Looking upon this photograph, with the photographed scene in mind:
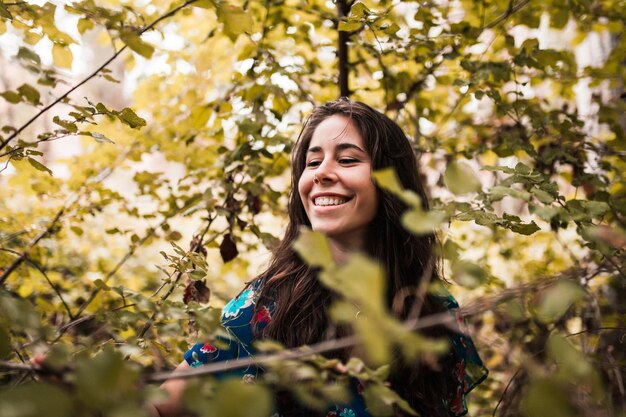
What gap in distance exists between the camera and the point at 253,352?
65.5 inches

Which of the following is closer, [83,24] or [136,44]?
[136,44]

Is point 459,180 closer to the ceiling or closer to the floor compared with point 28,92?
closer to the floor

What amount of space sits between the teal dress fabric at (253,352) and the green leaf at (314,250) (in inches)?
39.9

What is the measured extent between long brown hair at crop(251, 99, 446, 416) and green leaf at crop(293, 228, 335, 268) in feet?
3.37

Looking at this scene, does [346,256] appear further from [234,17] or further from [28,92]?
[28,92]

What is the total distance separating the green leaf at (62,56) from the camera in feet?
4.12

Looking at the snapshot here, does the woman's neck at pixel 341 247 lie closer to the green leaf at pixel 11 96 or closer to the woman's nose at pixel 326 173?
the woman's nose at pixel 326 173

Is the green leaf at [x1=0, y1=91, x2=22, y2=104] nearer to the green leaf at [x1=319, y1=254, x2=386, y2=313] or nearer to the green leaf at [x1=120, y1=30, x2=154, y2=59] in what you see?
the green leaf at [x1=120, y1=30, x2=154, y2=59]

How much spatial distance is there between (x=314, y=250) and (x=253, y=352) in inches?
46.6

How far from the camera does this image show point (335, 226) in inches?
63.6

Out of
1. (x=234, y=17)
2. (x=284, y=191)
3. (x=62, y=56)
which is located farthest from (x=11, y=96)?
(x=284, y=191)

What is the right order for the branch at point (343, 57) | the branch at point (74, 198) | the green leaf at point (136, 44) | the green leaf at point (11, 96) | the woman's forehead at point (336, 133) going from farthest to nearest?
the branch at point (343, 57) < the branch at point (74, 198) < the woman's forehead at point (336, 133) < the green leaf at point (11, 96) < the green leaf at point (136, 44)

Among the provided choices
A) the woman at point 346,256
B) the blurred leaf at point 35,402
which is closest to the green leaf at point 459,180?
the blurred leaf at point 35,402

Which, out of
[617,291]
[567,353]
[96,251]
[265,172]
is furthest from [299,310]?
[96,251]
